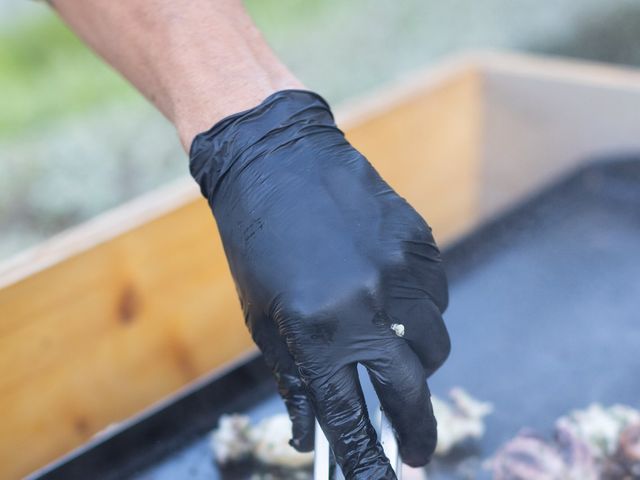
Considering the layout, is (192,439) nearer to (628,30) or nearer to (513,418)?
(513,418)

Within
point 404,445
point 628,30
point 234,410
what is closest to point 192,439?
point 234,410

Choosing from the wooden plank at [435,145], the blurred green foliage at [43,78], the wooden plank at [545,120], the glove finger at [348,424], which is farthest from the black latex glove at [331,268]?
the blurred green foliage at [43,78]

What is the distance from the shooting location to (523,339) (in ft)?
5.18

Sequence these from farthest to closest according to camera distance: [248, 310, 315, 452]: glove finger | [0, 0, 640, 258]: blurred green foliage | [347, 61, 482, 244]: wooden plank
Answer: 1. [0, 0, 640, 258]: blurred green foliage
2. [347, 61, 482, 244]: wooden plank
3. [248, 310, 315, 452]: glove finger

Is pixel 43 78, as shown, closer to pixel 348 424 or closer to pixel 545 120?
pixel 545 120

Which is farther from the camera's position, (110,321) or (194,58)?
(110,321)

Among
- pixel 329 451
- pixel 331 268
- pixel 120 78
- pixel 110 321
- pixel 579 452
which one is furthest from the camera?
pixel 120 78

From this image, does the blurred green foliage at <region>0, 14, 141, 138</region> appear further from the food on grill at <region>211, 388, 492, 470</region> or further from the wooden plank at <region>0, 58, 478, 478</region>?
the food on grill at <region>211, 388, 492, 470</region>

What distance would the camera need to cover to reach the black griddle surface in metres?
1.31

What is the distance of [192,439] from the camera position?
136cm

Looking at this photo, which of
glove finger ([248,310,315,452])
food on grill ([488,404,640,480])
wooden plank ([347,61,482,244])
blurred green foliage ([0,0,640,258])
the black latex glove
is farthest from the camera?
blurred green foliage ([0,0,640,258])

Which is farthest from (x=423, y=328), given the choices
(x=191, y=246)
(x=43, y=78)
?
(x=43, y=78)

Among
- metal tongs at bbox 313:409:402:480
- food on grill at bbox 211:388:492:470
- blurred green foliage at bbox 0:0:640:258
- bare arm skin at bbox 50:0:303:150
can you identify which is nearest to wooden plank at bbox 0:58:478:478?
food on grill at bbox 211:388:492:470

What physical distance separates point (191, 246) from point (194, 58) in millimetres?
617
